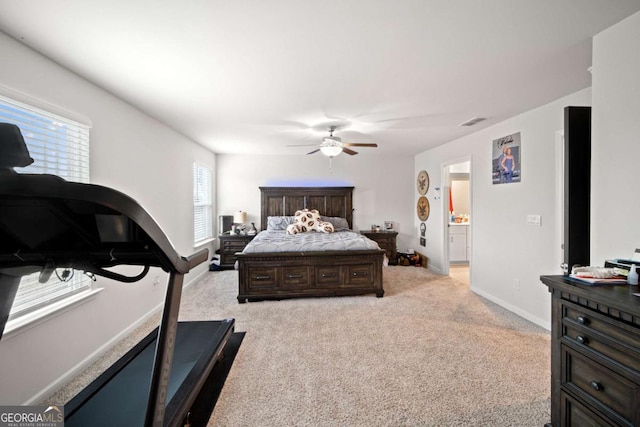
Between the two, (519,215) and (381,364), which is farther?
(519,215)

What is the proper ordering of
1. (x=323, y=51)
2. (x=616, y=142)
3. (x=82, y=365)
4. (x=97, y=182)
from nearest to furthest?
(x=616, y=142)
(x=323, y=51)
(x=82, y=365)
(x=97, y=182)

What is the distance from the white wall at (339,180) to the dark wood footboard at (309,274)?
→ 7.21 ft

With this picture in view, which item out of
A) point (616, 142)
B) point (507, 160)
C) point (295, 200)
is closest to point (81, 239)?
point (616, 142)

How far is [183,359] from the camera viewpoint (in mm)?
1634

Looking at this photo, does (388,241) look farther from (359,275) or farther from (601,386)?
(601,386)

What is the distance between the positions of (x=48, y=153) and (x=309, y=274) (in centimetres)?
283

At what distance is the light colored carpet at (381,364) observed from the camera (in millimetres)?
1595

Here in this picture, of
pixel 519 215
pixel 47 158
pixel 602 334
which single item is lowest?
pixel 602 334

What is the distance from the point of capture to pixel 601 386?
1.15 metres

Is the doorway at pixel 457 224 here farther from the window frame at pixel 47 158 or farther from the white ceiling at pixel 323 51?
the window frame at pixel 47 158

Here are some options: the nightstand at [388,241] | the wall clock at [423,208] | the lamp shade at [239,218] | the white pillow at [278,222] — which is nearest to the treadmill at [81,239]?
the white pillow at [278,222]

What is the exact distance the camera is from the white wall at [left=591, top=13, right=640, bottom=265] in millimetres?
1442

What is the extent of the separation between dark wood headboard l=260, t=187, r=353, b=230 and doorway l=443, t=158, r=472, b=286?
205cm

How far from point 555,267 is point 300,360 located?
110 inches
